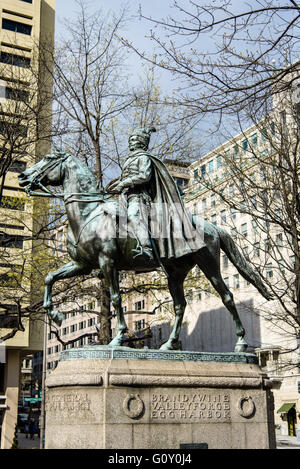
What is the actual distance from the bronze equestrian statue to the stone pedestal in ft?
2.49

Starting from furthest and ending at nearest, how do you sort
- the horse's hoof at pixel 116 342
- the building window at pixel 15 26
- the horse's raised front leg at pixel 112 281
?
1. the building window at pixel 15 26
2. the horse's raised front leg at pixel 112 281
3. the horse's hoof at pixel 116 342

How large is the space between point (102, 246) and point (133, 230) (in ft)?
1.86

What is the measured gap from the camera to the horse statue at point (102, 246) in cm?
962

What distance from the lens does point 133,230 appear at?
9.66m

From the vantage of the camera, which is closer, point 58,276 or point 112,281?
point 112,281

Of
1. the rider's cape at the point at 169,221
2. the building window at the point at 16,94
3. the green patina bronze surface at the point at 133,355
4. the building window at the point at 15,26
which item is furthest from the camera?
the building window at the point at 15,26

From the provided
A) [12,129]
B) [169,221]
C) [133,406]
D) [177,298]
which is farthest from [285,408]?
[133,406]

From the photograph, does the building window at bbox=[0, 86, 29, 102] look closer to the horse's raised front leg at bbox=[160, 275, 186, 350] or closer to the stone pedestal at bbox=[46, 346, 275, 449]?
the horse's raised front leg at bbox=[160, 275, 186, 350]

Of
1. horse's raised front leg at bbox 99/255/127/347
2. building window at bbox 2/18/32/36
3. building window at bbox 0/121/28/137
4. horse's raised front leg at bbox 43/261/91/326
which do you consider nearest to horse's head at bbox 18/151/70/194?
horse's raised front leg at bbox 43/261/91/326

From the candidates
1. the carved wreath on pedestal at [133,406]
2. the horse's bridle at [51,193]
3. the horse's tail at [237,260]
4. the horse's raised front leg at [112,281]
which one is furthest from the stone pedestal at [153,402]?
the horse's bridle at [51,193]

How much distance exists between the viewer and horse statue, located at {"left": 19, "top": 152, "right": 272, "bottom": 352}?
9.62m

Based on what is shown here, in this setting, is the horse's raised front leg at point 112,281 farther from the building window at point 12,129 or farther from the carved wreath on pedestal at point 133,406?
the building window at point 12,129

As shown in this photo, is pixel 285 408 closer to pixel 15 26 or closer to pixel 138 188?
pixel 15 26
